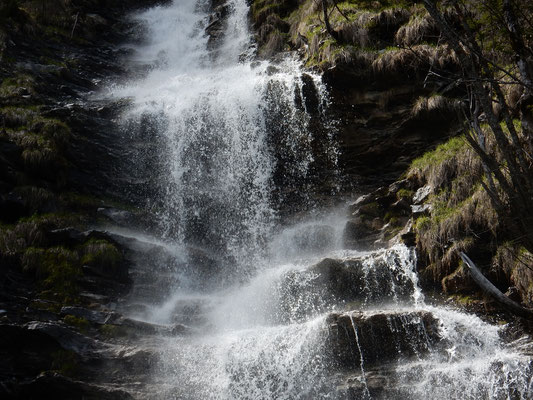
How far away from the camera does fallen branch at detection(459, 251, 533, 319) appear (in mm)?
7078

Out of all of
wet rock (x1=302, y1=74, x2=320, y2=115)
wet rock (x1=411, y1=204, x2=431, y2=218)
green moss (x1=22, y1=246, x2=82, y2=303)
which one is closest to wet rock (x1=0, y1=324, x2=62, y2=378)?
green moss (x1=22, y1=246, x2=82, y2=303)

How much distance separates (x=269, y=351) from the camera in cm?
789

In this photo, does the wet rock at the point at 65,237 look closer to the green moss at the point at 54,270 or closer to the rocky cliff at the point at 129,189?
the rocky cliff at the point at 129,189

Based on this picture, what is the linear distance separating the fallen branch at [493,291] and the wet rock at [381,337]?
1.09 m

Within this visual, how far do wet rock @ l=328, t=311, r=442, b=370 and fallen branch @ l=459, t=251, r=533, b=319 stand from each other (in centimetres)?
109

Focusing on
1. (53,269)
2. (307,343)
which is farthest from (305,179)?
(53,269)

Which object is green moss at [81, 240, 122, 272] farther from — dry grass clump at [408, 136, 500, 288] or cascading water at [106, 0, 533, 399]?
dry grass clump at [408, 136, 500, 288]

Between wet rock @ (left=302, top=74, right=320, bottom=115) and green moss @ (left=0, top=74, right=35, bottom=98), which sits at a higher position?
green moss @ (left=0, top=74, right=35, bottom=98)

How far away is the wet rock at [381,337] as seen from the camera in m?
7.38

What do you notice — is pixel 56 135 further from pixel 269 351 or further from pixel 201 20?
pixel 201 20

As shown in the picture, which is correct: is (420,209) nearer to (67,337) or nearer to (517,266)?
(517,266)

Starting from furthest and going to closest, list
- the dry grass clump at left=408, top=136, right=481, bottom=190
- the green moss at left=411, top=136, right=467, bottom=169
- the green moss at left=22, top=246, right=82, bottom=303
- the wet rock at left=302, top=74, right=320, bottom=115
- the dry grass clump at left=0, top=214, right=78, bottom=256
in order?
the wet rock at left=302, top=74, right=320, bottom=115 → the green moss at left=411, top=136, right=467, bottom=169 → the dry grass clump at left=408, top=136, right=481, bottom=190 → the dry grass clump at left=0, top=214, right=78, bottom=256 → the green moss at left=22, top=246, right=82, bottom=303

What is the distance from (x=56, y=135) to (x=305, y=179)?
7086 millimetres

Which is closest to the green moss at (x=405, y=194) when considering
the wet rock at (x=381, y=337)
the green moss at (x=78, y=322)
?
the wet rock at (x=381, y=337)
